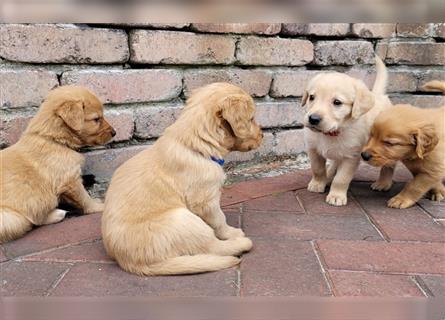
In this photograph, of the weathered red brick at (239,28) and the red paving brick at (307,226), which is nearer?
the red paving brick at (307,226)

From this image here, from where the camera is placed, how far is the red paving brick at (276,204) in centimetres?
350

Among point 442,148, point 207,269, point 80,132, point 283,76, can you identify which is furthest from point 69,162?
point 442,148

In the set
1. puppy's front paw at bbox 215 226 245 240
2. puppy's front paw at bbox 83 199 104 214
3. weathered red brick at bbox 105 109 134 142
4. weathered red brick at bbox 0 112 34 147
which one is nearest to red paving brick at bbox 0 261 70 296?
puppy's front paw at bbox 83 199 104 214

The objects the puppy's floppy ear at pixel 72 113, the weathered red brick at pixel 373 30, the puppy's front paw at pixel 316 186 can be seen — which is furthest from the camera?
the weathered red brick at pixel 373 30

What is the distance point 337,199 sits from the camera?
11.9 feet

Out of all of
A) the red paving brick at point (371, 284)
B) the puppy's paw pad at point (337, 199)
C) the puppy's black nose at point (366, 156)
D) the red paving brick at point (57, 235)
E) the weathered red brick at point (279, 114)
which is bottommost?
the red paving brick at point (57, 235)

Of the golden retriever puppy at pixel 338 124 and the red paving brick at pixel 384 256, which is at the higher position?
the golden retriever puppy at pixel 338 124

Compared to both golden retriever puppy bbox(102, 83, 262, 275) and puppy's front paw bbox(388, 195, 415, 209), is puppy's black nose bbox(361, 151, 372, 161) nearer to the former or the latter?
puppy's front paw bbox(388, 195, 415, 209)

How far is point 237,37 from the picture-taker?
13.7 ft

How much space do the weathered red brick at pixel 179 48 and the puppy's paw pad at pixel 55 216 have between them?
53.8 inches

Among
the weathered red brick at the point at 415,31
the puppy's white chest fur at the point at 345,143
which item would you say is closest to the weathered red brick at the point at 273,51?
the puppy's white chest fur at the point at 345,143

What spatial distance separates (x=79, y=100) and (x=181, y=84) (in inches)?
43.8

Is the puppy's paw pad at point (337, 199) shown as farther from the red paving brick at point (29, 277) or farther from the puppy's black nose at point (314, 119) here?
the red paving brick at point (29, 277)

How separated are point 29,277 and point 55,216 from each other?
854 mm
